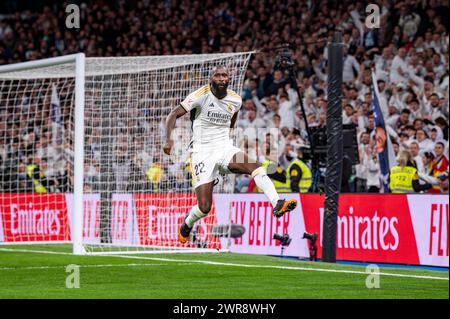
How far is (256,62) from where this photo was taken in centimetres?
2477

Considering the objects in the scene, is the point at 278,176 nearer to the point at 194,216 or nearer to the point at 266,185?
the point at 194,216

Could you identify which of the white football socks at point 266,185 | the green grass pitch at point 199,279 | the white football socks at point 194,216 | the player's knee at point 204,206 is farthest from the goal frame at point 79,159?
the white football socks at point 266,185

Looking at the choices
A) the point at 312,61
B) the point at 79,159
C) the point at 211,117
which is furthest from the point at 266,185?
the point at 312,61

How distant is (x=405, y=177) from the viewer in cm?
1747

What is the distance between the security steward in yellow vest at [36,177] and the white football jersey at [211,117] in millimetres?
10628

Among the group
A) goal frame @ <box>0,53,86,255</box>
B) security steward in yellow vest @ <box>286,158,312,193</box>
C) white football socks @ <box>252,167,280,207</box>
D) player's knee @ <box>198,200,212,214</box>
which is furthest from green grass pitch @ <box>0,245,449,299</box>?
security steward in yellow vest @ <box>286,158,312,193</box>

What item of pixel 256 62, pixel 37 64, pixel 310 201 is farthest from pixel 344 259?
pixel 256 62

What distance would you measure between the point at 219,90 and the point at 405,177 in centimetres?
595

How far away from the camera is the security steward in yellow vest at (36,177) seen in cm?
2314

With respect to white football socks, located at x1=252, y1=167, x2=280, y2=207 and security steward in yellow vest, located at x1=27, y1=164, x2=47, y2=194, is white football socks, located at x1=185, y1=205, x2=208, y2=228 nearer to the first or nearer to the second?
white football socks, located at x1=252, y1=167, x2=280, y2=207

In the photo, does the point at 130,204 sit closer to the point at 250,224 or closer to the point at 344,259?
the point at 250,224

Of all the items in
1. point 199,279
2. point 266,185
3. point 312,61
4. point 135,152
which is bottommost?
point 199,279

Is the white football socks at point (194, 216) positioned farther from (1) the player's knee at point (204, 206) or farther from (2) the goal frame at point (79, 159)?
(2) the goal frame at point (79, 159)
